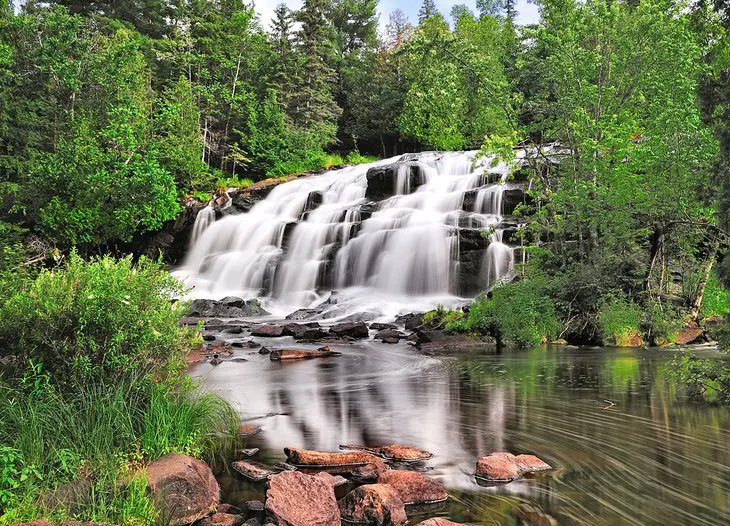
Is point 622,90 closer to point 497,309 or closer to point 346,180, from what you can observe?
point 497,309

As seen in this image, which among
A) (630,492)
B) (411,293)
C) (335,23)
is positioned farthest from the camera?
(335,23)

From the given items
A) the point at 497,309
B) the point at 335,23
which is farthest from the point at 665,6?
the point at 335,23

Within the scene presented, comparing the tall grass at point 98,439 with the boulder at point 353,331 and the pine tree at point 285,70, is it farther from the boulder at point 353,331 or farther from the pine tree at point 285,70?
the pine tree at point 285,70

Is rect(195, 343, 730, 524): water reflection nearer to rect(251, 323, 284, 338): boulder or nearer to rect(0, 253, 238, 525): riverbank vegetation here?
rect(0, 253, 238, 525): riverbank vegetation

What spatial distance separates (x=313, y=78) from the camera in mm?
46812

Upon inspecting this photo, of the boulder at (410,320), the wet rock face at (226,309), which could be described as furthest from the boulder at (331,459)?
the wet rock face at (226,309)

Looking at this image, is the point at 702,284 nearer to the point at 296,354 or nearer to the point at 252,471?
the point at 296,354

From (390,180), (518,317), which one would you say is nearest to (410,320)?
(518,317)

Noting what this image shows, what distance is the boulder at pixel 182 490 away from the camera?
4.14 m

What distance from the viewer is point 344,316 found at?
830 inches

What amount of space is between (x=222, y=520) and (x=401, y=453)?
84.4 inches

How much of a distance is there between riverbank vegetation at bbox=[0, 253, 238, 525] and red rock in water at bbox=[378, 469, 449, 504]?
1.88m

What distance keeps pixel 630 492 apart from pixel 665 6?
20565 mm

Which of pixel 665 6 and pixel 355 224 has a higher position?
pixel 665 6
